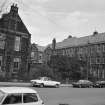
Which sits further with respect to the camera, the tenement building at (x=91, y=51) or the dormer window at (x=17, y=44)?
the tenement building at (x=91, y=51)

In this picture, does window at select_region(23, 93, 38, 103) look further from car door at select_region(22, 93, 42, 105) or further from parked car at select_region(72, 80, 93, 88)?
parked car at select_region(72, 80, 93, 88)

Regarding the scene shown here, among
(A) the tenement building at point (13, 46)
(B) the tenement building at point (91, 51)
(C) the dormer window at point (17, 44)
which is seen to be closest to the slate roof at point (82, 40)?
(B) the tenement building at point (91, 51)

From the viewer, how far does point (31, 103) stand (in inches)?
332

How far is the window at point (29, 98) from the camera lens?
8.38m

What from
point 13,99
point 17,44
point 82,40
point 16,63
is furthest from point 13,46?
point 13,99

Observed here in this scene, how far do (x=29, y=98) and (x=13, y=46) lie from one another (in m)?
34.5

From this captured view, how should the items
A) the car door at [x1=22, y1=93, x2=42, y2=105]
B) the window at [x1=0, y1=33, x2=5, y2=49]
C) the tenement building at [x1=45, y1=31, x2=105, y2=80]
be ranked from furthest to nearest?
the tenement building at [x1=45, y1=31, x2=105, y2=80] → the window at [x1=0, y1=33, x2=5, y2=49] → the car door at [x1=22, y1=93, x2=42, y2=105]

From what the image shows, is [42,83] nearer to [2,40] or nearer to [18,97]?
[2,40]

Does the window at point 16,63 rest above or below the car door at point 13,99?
above

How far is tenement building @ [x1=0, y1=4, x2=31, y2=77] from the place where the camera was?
1606 inches

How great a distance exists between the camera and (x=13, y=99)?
26.4 ft

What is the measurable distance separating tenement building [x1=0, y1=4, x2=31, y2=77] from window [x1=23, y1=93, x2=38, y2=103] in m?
31.8

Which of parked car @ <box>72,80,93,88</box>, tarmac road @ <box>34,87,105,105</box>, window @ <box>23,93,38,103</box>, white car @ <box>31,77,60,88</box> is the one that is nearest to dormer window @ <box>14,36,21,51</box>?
white car @ <box>31,77,60,88</box>

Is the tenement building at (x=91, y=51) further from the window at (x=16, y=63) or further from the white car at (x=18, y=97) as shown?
the white car at (x=18, y=97)
